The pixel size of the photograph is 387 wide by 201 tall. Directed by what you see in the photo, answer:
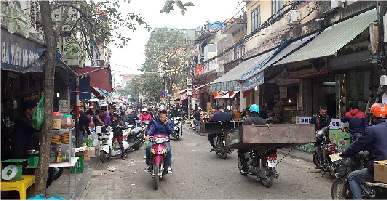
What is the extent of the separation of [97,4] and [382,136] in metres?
5.59

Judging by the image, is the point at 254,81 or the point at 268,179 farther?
the point at 254,81

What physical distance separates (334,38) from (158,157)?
227 inches

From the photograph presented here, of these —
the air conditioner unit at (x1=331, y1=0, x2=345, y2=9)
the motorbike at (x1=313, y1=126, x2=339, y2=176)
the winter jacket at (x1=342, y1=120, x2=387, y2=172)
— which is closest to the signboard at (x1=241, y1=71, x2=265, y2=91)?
the air conditioner unit at (x1=331, y1=0, x2=345, y2=9)

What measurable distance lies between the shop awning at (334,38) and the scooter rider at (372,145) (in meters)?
4.02

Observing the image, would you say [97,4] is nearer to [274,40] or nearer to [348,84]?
[348,84]

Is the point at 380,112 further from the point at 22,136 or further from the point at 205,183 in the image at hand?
the point at 22,136

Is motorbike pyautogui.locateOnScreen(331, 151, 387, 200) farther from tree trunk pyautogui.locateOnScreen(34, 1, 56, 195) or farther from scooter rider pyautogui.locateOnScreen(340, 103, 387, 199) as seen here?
tree trunk pyautogui.locateOnScreen(34, 1, 56, 195)

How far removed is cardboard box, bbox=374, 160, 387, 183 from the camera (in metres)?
4.54

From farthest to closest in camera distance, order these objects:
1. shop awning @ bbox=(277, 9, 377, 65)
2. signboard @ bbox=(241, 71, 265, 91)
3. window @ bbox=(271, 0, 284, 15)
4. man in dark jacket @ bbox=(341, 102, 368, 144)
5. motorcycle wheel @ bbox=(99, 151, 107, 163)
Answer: window @ bbox=(271, 0, 284, 15)
signboard @ bbox=(241, 71, 265, 91)
motorcycle wheel @ bbox=(99, 151, 107, 163)
shop awning @ bbox=(277, 9, 377, 65)
man in dark jacket @ bbox=(341, 102, 368, 144)

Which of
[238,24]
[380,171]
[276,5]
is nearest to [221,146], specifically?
[380,171]

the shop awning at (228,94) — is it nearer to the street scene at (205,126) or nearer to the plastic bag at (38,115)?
the street scene at (205,126)

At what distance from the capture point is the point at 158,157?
7.88 metres

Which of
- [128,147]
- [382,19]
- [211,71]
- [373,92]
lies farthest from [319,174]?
[211,71]

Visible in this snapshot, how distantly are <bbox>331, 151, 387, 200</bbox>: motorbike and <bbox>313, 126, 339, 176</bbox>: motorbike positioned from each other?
1415 mm
